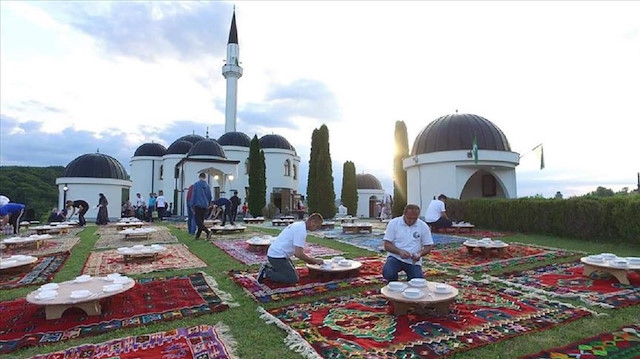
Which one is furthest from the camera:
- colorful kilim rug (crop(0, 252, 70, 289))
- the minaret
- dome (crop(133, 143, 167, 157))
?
dome (crop(133, 143, 167, 157))

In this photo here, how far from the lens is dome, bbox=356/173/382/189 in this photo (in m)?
40.5

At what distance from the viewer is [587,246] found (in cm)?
955

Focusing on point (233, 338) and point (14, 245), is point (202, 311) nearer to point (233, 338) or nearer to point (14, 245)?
point (233, 338)

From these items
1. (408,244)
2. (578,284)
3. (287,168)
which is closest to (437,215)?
(578,284)

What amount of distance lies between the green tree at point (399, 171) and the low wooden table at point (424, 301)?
2246cm

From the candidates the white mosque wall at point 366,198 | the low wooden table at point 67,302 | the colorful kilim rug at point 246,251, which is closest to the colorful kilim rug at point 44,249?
the colorful kilim rug at point 246,251

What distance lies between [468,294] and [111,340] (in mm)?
3987

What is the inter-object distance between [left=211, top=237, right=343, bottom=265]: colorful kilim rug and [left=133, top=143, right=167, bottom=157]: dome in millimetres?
30755

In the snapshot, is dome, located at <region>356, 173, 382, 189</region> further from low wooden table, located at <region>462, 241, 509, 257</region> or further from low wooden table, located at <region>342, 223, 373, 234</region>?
low wooden table, located at <region>462, 241, 509, 257</region>

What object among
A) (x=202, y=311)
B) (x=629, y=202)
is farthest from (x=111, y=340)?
(x=629, y=202)

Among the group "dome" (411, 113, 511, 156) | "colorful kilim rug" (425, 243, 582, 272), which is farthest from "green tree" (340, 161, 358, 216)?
"colorful kilim rug" (425, 243, 582, 272)

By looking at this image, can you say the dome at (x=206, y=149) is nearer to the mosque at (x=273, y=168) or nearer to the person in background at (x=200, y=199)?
the mosque at (x=273, y=168)

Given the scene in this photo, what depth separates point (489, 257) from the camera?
766cm

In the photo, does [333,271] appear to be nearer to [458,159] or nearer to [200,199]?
[200,199]
